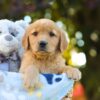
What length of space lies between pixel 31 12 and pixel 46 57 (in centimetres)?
345

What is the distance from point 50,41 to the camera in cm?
393

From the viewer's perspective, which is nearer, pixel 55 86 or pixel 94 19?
pixel 55 86

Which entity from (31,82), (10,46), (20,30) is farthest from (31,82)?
(20,30)

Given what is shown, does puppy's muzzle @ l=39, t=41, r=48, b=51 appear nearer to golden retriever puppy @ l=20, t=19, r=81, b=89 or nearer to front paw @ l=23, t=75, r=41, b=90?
golden retriever puppy @ l=20, t=19, r=81, b=89

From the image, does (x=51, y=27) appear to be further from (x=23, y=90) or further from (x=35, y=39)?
(x=23, y=90)

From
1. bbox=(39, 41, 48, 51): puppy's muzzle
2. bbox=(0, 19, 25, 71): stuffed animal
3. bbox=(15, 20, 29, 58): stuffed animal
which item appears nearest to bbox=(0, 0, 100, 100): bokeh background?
bbox=(15, 20, 29, 58): stuffed animal

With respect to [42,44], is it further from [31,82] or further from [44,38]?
[31,82]

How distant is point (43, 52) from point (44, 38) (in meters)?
0.09

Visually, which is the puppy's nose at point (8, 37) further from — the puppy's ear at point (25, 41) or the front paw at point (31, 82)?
the front paw at point (31, 82)

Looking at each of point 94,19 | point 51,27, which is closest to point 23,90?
point 51,27

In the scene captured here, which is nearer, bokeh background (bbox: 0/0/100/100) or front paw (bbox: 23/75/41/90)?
front paw (bbox: 23/75/41/90)

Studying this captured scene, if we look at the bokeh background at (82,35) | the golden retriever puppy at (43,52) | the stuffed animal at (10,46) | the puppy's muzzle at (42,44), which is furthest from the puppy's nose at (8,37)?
the bokeh background at (82,35)

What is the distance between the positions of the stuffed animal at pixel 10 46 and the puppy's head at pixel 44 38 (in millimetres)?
101

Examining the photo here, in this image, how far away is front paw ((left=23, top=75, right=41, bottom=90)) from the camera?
3.82 meters
